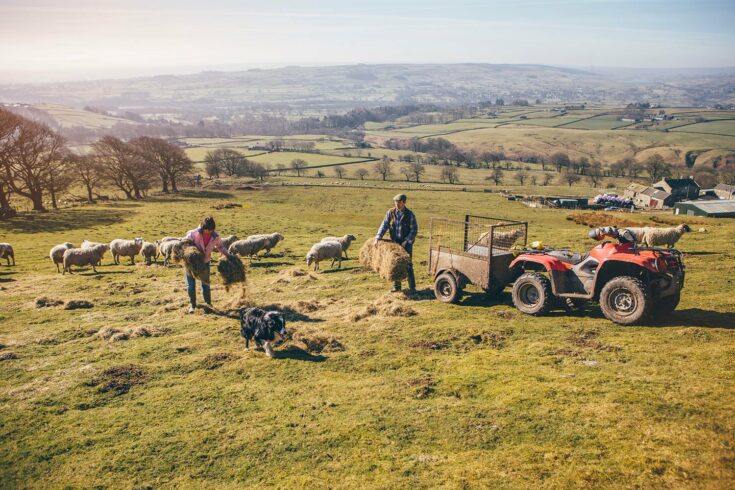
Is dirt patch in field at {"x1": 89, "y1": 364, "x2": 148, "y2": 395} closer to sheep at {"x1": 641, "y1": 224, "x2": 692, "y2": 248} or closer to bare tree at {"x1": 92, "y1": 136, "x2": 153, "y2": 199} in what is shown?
sheep at {"x1": 641, "y1": 224, "x2": 692, "y2": 248}

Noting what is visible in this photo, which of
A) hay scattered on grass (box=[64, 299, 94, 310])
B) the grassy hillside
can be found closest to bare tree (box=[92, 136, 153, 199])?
hay scattered on grass (box=[64, 299, 94, 310])

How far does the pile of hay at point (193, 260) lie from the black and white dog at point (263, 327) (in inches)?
136

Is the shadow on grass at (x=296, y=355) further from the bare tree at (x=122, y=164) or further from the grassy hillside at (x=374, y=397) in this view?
the bare tree at (x=122, y=164)

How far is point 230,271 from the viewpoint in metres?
14.3

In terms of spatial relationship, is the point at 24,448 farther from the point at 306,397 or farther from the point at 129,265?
the point at 129,265

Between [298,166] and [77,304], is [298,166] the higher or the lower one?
the higher one

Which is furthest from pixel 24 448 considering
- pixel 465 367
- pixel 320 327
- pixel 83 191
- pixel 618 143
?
pixel 618 143

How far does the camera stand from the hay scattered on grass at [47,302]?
15875mm

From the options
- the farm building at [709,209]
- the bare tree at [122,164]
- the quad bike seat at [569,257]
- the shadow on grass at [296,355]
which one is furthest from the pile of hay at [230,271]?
the farm building at [709,209]

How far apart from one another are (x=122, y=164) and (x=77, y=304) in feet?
166

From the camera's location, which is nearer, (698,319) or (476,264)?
(698,319)

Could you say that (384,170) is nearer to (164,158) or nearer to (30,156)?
(164,158)

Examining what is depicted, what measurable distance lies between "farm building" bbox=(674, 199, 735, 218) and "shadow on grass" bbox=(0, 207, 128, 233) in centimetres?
7023

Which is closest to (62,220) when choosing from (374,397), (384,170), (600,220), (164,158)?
(164,158)
